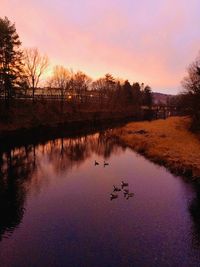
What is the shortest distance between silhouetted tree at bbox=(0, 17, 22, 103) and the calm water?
80.3 ft

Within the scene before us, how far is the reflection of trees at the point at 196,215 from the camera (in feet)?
56.7

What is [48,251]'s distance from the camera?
15547 millimetres

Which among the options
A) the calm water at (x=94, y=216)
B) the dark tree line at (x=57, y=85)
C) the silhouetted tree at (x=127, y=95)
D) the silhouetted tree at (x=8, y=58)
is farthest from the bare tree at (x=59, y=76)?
the calm water at (x=94, y=216)

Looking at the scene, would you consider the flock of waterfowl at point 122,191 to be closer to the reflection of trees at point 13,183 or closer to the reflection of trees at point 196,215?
the reflection of trees at point 196,215

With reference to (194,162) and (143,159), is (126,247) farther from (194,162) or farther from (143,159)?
(143,159)

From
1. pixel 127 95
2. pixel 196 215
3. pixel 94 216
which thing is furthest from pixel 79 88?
pixel 196 215

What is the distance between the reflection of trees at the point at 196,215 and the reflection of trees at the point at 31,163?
34.8 feet

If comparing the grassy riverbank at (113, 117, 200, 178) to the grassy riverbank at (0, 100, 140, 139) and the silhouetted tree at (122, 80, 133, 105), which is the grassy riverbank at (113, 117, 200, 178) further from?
the silhouetted tree at (122, 80, 133, 105)

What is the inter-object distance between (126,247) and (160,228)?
3262 mm

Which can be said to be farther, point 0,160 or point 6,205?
point 0,160

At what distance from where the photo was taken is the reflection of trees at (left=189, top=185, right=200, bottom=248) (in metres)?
17.3

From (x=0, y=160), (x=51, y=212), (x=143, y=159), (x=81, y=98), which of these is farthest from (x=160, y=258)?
(x=81, y=98)

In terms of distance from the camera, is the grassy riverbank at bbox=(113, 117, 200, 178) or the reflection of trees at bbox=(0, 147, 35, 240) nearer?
the reflection of trees at bbox=(0, 147, 35, 240)

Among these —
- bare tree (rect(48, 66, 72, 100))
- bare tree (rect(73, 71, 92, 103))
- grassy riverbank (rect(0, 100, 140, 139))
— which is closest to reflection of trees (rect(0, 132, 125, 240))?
grassy riverbank (rect(0, 100, 140, 139))
